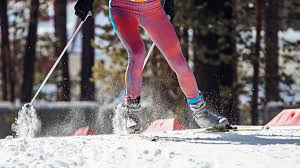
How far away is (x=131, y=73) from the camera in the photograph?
18.9ft

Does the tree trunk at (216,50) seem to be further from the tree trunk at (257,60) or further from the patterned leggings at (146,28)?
the patterned leggings at (146,28)

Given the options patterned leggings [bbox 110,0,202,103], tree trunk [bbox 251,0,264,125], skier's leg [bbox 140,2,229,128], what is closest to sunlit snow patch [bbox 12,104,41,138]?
patterned leggings [bbox 110,0,202,103]

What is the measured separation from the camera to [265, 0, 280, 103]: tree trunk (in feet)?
58.3

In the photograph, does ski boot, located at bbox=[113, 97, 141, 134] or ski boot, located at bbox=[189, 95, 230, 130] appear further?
ski boot, located at bbox=[189, 95, 230, 130]

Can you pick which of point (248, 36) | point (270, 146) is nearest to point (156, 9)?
point (270, 146)

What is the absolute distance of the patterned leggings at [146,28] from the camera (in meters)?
5.68

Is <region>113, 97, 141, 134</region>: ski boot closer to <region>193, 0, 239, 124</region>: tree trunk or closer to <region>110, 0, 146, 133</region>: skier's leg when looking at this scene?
<region>110, 0, 146, 133</region>: skier's leg

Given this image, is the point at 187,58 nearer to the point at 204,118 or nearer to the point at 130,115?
the point at 204,118

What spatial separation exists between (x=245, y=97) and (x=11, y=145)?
1403 cm

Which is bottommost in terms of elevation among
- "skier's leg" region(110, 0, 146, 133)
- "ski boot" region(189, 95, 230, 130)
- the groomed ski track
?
the groomed ski track

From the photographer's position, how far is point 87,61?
18750mm

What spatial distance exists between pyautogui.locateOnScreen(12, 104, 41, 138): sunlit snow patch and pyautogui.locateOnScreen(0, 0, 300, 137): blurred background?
7036 mm

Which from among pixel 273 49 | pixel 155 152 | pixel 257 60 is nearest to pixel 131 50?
pixel 155 152

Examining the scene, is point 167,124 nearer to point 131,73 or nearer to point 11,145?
point 131,73
